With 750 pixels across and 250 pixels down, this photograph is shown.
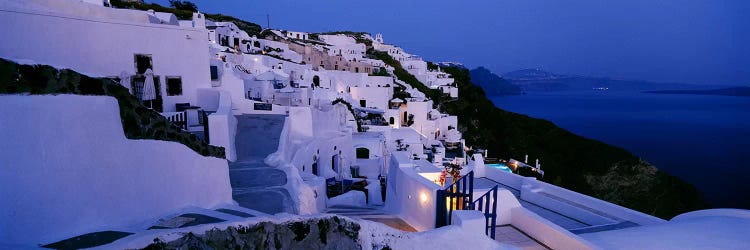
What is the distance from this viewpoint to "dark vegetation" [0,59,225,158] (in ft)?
11.9

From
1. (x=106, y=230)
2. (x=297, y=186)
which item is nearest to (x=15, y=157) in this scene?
(x=106, y=230)

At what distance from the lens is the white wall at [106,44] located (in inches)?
323

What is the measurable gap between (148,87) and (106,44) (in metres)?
1.64

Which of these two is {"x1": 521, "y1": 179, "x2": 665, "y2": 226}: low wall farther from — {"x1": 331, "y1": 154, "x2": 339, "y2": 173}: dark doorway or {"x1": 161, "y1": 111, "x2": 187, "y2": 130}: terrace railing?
{"x1": 161, "y1": 111, "x2": 187, "y2": 130}: terrace railing

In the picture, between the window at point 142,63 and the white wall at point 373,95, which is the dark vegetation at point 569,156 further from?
the window at point 142,63

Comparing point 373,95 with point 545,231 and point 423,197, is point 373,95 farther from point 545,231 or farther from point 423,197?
point 545,231

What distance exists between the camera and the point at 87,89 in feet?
14.4

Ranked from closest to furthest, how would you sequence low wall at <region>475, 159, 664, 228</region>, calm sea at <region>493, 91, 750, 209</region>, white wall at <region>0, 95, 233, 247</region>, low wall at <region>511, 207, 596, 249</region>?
white wall at <region>0, 95, 233, 247</region> → low wall at <region>511, 207, 596, 249</region> → low wall at <region>475, 159, 664, 228</region> → calm sea at <region>493, 91, 750, 209</region>

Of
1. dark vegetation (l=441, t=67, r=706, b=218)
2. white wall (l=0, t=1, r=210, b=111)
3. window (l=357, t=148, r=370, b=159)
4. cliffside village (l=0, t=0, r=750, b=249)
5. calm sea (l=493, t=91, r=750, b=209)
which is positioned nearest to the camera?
cliffside village (l=0, t=0, r=750, b=249)

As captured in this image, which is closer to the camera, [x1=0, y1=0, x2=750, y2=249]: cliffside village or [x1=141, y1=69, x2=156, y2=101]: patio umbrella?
[x1=0, y1=0, x2=750, y2=249]: cliffside village

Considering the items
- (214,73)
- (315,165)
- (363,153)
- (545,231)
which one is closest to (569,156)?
(363,153)

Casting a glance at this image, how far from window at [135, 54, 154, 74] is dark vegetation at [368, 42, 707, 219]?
4322 cm

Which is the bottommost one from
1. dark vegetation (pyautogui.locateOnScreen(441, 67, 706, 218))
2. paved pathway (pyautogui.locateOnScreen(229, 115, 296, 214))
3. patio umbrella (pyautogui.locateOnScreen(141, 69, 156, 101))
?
dark vegetation (pyautogui.locateOnScreen(441, 67, 706, 218))

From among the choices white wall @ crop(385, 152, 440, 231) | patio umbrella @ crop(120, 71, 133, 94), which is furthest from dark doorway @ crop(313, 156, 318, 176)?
patio umbrella @ crop(120, 71, 133, 94)
